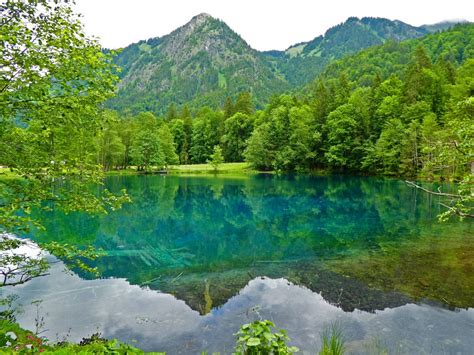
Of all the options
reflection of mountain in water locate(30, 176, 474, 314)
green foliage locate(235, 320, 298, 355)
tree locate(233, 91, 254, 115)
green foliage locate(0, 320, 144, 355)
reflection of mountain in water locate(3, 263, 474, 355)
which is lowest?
reflection of mountain in water locate(30, 176, 474, 314)

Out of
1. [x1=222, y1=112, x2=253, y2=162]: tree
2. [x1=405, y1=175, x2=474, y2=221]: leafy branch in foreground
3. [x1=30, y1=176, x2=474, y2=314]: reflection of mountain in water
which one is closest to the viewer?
[x1=405, y1=175, x2=474, y2=221]: leafy branch in foreground

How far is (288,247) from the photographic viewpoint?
18750 mm

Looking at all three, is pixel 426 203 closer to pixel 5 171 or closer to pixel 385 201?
pixel 385 201

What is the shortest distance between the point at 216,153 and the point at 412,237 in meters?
61.8

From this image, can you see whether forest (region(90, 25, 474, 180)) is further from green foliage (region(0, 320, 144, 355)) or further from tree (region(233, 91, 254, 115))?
green foliage (region(0, 320, 144, 355))

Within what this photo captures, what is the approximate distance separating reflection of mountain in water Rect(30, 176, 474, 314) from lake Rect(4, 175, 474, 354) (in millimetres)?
79

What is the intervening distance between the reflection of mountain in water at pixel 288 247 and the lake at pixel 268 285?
0.08 metres

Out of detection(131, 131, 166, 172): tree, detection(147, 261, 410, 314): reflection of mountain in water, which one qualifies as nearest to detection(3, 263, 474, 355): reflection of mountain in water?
detection(147, 261, 410, 314): reflection of mountain in water

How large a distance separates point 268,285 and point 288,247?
620cm

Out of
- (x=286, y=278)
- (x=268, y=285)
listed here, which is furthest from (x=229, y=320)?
(x=286, y=278)

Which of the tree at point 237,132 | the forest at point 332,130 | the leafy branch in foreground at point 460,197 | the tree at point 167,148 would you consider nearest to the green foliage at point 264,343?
the leafy branch in foreground at point 460,197

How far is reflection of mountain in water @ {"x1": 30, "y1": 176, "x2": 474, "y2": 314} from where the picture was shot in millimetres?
12148

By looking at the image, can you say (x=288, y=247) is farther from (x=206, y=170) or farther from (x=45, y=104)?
(x=206, y=170)

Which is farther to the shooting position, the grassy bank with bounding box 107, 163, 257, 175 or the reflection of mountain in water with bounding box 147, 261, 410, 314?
the grassy bank with bounding box 107, 163, 257, 175
